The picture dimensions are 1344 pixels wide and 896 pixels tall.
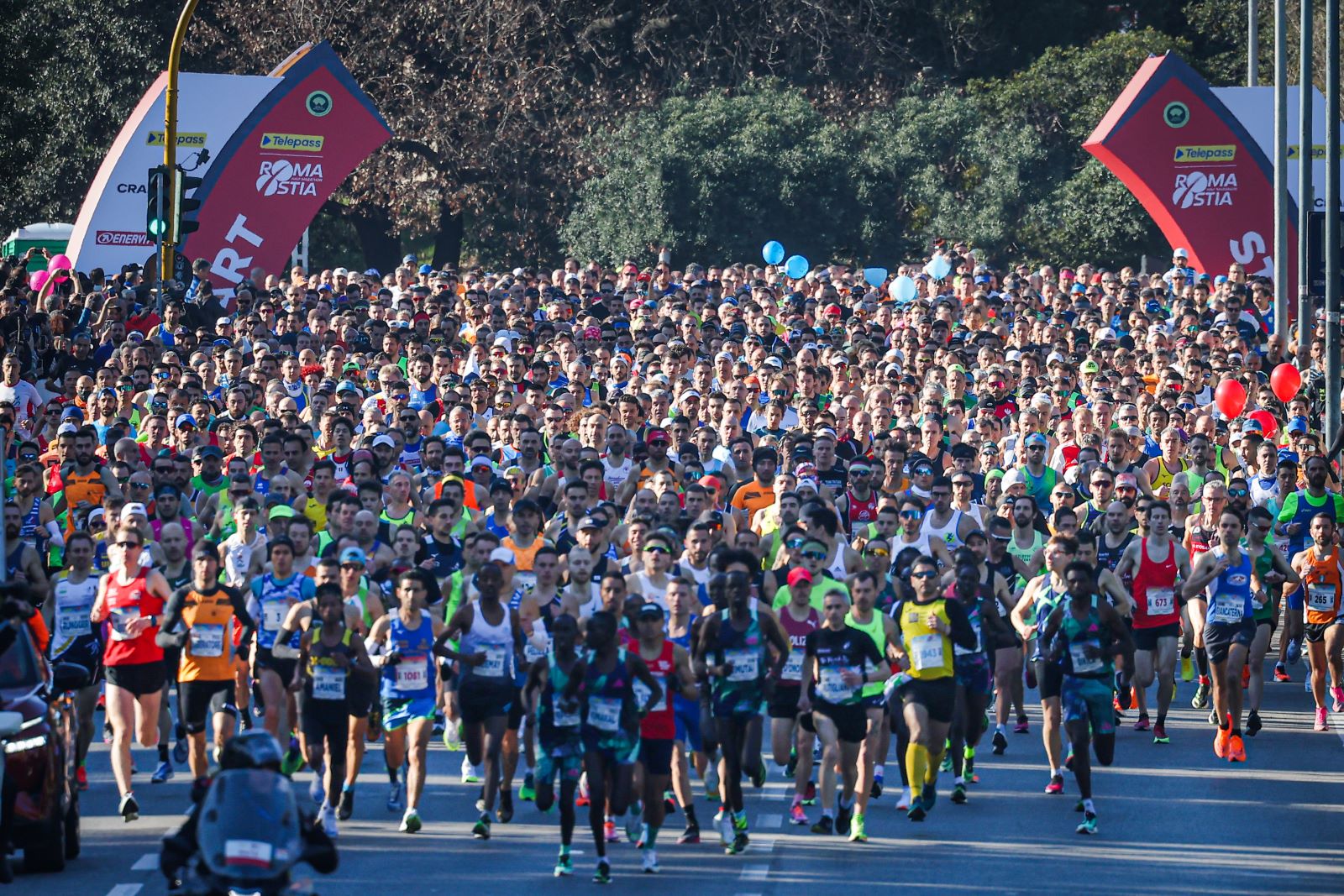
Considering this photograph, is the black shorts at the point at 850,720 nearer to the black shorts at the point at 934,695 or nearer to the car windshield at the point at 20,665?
the black shorts at the point at 934,695

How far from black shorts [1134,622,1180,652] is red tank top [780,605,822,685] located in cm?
320

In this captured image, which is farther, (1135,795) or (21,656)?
(1135,795)

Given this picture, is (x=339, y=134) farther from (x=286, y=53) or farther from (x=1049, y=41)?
(x=1049, y=41)

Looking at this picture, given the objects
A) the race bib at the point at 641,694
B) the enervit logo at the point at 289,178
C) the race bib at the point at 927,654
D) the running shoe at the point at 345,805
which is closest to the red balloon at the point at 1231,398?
the race bib at the point at 927,654

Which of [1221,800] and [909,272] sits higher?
[909,272]

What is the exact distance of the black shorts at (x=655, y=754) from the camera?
12.9 metres

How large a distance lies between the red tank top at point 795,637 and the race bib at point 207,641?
3.34 meters

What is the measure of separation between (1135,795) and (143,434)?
9181 millimetres

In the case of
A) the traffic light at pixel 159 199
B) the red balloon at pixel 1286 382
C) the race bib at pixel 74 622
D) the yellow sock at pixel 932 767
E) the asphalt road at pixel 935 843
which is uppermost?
the traffic light at pixel 159 199

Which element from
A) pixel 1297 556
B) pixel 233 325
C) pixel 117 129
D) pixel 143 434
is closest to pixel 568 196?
pixel 117 129

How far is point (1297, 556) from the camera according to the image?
688 inches

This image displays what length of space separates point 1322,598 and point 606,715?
22.3ft

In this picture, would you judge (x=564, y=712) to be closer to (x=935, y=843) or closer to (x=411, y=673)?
(x=411, y=673)

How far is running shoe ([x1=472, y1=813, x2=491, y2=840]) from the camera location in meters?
13.4
